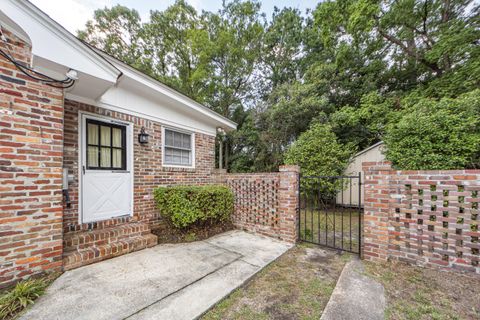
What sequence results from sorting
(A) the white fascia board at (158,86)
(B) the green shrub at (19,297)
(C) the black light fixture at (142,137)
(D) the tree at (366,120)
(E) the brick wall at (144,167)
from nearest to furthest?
(B) the green shrub at (19,297)
(E) the brick wall at (144,167)
(A) the white fascia board at (158,86)
(C) the black light fixture at (142,137)
(D) the tree at (366,120)

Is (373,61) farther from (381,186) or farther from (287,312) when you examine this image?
(287,312)

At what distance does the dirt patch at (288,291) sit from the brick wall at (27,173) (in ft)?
7.83

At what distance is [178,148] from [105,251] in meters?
2.86

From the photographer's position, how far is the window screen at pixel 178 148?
4840 mm

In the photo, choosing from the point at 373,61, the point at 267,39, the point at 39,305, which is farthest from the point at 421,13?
the point at 39,305

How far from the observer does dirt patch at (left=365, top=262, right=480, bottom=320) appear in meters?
1.83

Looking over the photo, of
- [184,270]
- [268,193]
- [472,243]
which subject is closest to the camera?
[472,243]

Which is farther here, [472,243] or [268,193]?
[268,193]

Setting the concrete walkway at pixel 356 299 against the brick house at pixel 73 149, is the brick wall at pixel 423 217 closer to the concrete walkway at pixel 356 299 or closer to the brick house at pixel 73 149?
the concrete walkway at pixel 356 299

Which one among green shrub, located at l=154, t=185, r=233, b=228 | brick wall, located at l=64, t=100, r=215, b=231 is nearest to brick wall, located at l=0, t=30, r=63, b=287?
brick wall, located at l=64, t=100, r=215, b=231

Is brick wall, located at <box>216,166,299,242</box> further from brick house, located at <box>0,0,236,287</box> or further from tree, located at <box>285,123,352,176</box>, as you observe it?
tree, located at <box>285,123,352,176</box>

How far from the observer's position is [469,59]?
6746 mm

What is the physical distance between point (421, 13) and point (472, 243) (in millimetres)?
10705

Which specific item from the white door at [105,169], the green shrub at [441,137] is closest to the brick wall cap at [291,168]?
the white door at [105,169]
